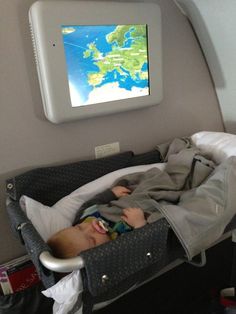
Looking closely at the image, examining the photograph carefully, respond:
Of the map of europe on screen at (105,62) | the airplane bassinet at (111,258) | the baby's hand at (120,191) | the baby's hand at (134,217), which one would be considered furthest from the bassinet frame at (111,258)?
the map of europe on screen at (105,62)

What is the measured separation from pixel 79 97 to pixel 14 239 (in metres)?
0.65

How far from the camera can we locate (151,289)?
4.76 feet

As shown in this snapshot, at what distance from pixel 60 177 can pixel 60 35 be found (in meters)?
0.53

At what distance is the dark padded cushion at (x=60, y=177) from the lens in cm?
103

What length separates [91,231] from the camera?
90cm

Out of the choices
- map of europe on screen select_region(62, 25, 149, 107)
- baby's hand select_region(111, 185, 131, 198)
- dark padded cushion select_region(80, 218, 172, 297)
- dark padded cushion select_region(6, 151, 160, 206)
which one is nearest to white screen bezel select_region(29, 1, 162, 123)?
map of europe on screen select_region(62, 25, 149, 107)

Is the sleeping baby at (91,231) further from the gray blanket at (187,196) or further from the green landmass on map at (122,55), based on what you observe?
the green landmass on map at (122,55)

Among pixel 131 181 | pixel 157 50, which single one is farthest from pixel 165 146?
pixel 157 50

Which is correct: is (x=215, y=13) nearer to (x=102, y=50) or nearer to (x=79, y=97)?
(x=102, y=50)

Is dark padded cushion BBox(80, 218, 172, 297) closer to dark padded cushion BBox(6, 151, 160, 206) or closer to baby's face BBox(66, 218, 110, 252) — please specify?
baby's face BBox(66, 218, 110, 252)

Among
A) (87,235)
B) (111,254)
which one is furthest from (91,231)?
(111,254)

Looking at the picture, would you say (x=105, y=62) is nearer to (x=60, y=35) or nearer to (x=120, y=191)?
(x=60, y=35)

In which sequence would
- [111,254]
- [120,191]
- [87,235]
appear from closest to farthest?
[111,254], [87,235], [120,191]

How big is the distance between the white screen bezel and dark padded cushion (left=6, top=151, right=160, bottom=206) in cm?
21
